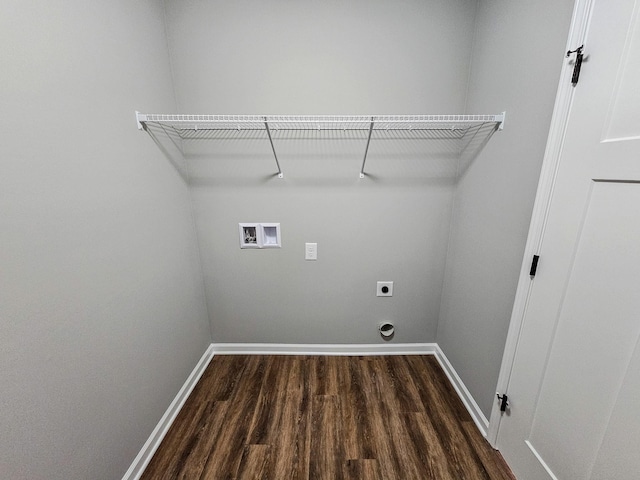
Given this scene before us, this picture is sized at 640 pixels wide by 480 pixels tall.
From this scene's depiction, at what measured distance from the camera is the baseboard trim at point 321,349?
2.11 meters

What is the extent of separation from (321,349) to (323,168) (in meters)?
1.49

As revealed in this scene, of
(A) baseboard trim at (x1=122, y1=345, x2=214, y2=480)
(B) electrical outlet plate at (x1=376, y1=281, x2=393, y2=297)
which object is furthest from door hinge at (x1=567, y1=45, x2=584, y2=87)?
(A) baseboard trim at (x1=122, y1=345, x2=214, y2=480)

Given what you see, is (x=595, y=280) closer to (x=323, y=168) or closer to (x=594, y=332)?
(x=594, y=332)

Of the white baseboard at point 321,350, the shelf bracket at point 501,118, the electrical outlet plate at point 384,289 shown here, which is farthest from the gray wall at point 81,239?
the shelf bracket at point 501,118

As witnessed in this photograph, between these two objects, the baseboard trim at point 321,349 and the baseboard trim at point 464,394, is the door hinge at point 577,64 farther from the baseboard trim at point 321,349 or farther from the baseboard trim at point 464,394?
the baseboard trim at point 321,349

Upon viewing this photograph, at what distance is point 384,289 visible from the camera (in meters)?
1.99

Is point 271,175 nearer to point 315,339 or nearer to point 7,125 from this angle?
point 7,125

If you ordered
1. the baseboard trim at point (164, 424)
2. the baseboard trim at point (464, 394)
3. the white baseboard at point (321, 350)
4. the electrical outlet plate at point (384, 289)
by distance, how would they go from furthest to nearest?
the electrical outlet plate at point (384, 289)
the white baseboard at point (321, 350)
the baseboard trim at point (464, 394)
the baseboard trim at point (164, 424)

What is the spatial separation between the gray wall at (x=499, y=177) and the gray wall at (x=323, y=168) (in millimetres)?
195

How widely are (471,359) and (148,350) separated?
1970mm

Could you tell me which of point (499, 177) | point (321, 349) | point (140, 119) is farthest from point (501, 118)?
point (321, 349)

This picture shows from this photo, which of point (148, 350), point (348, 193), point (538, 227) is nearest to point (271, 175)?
point (348, 193)

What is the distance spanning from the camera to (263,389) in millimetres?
1776

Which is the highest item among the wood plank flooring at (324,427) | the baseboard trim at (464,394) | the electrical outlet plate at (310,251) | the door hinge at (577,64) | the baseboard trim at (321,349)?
the door hinge at (577,64)
